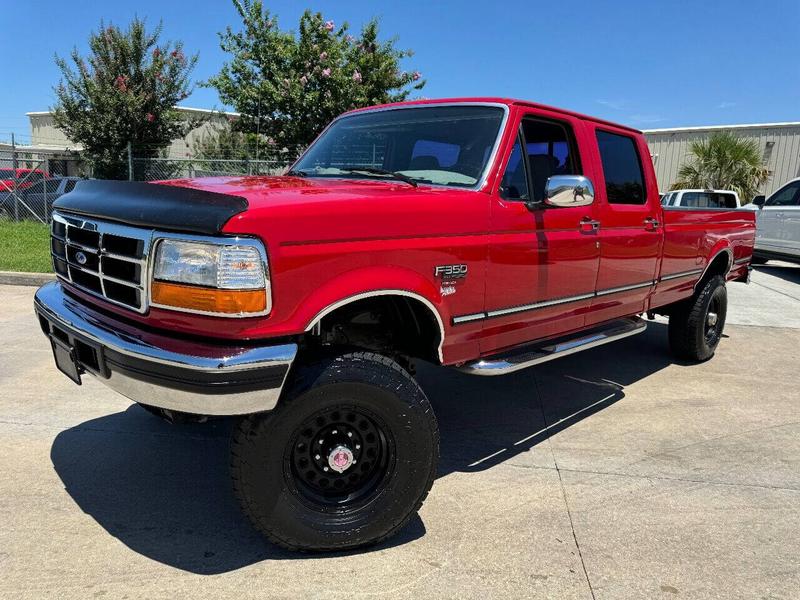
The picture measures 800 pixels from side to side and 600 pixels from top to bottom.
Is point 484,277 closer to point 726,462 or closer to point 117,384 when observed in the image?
point 117,384

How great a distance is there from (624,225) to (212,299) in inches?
120

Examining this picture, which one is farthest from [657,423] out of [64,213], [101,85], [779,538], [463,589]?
[101,85]

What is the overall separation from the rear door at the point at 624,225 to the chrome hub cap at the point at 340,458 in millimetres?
2136

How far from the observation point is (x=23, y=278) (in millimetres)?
8461

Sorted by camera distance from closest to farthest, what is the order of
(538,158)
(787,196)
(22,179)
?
(538,158)
(787,196)
(22,179)

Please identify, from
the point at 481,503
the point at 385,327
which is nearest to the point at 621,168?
the point at 385,327

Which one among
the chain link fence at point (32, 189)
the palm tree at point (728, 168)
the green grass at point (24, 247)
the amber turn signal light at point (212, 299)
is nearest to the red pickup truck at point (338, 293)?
the amber turn signal light at point (212, 299)

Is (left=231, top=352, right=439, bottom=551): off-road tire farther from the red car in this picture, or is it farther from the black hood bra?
the red car

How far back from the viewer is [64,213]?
3025mm

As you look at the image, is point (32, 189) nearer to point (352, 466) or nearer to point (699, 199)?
point (699, 199)

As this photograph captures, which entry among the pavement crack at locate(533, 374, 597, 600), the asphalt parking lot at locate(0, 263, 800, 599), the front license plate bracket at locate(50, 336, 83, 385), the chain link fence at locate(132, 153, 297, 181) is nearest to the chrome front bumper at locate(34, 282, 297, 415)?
the front license plate bracket at locate(50, 336, 83, 385)

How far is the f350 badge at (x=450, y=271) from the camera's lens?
2.83 m

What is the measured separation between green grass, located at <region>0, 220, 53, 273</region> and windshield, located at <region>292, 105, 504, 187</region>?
6536 millimetres

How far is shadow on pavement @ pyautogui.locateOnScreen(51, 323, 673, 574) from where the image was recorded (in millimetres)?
2732
